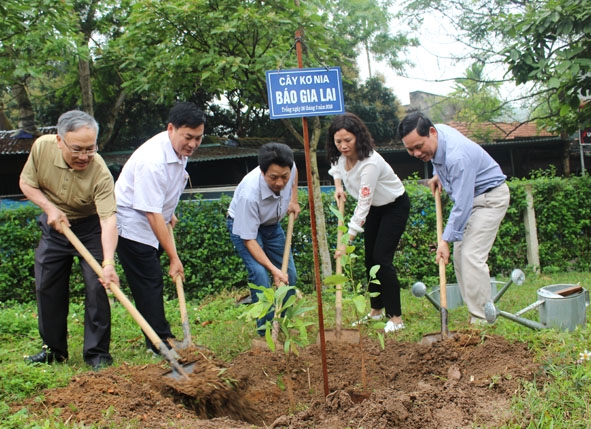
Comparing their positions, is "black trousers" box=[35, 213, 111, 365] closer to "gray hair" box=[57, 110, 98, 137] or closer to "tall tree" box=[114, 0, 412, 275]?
"gray hair" box=[57, 110, 98, 137]

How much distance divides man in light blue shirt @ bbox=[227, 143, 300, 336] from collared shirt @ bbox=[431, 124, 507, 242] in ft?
3.75

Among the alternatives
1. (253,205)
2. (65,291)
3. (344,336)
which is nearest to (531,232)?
(344,336)

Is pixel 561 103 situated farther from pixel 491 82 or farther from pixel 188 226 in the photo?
pixel 188 226

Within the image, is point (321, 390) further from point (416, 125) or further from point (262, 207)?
point (416, 125)

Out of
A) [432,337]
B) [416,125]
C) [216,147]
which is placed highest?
[216,147]

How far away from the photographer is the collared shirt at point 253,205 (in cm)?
407

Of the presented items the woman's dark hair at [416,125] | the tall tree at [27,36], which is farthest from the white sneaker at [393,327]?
the tall tree at [27,36]

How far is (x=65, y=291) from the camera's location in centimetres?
394

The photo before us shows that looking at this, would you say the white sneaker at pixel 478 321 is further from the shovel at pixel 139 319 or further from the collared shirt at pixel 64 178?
the collared shirt at pixel 64 178

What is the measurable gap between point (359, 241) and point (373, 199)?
8.06ft

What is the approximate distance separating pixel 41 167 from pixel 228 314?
2.41 meters

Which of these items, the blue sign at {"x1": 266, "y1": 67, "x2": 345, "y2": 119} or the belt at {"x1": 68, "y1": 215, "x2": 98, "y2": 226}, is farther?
the belt at {"x1": 68, "y1": 215, "x2": 98, "y2": 226}

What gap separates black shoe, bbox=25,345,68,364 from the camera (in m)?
3.84

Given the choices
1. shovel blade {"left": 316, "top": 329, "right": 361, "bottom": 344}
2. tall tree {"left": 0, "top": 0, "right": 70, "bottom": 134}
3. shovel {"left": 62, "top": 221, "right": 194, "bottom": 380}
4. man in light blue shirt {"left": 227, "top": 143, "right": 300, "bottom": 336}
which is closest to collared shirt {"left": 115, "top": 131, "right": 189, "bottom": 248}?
shovel {"left": 62, "top": 221, "right": 194, "bottom": 380}
